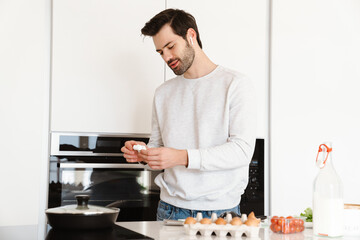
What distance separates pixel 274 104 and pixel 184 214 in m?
1.22

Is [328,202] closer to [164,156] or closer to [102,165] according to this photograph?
[164,156]

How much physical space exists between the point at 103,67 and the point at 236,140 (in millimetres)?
1080

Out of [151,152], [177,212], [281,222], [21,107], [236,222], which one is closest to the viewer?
[236,222]

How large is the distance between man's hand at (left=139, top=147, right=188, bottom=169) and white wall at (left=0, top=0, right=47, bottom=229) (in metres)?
0.97

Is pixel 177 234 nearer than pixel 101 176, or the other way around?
pixel 177 234

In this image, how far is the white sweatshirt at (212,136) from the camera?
71.6 inches

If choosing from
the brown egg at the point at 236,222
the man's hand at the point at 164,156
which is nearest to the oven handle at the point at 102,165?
the man's hand at the point at 164,156

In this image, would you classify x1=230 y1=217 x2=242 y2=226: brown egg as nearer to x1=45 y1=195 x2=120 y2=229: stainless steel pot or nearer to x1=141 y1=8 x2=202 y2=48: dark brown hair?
x1=45 y1=195 x2=120 y2=229: stainless steel pot

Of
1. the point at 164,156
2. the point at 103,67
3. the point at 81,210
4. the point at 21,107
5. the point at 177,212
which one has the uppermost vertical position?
the point at 103,67

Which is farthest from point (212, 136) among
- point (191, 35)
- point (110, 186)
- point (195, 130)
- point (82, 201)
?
point (110, 186)

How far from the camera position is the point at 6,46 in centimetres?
243

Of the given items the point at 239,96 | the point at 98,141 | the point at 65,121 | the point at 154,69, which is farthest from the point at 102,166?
the point at 239,96

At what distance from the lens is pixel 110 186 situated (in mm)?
2658

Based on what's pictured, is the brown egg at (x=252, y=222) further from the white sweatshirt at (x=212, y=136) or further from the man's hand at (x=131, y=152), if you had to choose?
the man's hand at (x=131, y=152)
